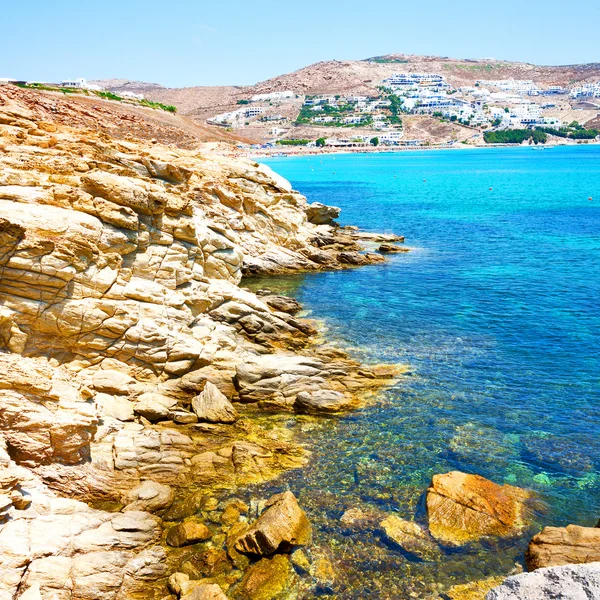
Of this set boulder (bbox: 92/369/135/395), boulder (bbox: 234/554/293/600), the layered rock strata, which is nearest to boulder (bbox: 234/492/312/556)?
boulder (bbox: 234/554/293/600)

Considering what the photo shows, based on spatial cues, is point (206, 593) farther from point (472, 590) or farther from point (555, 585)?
point (555, 585)

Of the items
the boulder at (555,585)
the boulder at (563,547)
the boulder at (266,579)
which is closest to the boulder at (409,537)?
the boulder at (563,547)

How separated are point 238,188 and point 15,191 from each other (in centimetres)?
2567

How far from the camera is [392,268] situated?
167 ft

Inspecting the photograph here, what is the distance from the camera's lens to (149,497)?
17844mm

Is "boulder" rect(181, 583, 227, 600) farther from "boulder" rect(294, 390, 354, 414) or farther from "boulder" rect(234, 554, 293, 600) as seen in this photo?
"boulder" rect(294, 390, 354, 414)

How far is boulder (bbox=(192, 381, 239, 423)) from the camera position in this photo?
23031 millimetres

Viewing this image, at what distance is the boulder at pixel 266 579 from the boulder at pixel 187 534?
1.94 metres

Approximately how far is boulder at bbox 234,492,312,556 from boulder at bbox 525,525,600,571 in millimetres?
6697

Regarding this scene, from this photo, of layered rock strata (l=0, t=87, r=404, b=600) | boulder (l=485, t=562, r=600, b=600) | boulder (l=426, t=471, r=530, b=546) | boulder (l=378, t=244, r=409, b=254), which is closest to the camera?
boulder (l=485, t=562, r=600, b=600)

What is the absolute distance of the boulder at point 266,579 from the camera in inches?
579

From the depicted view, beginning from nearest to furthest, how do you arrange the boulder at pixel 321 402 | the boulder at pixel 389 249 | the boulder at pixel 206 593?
the boulder at pixel 206 593
the boulder at pixel 321 402
the boulder at pixel 389 249

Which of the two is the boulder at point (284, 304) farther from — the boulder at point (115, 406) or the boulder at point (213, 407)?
the boulder at point (115, 406)

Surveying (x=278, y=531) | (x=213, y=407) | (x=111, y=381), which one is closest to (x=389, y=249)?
(x=213, y=407)
